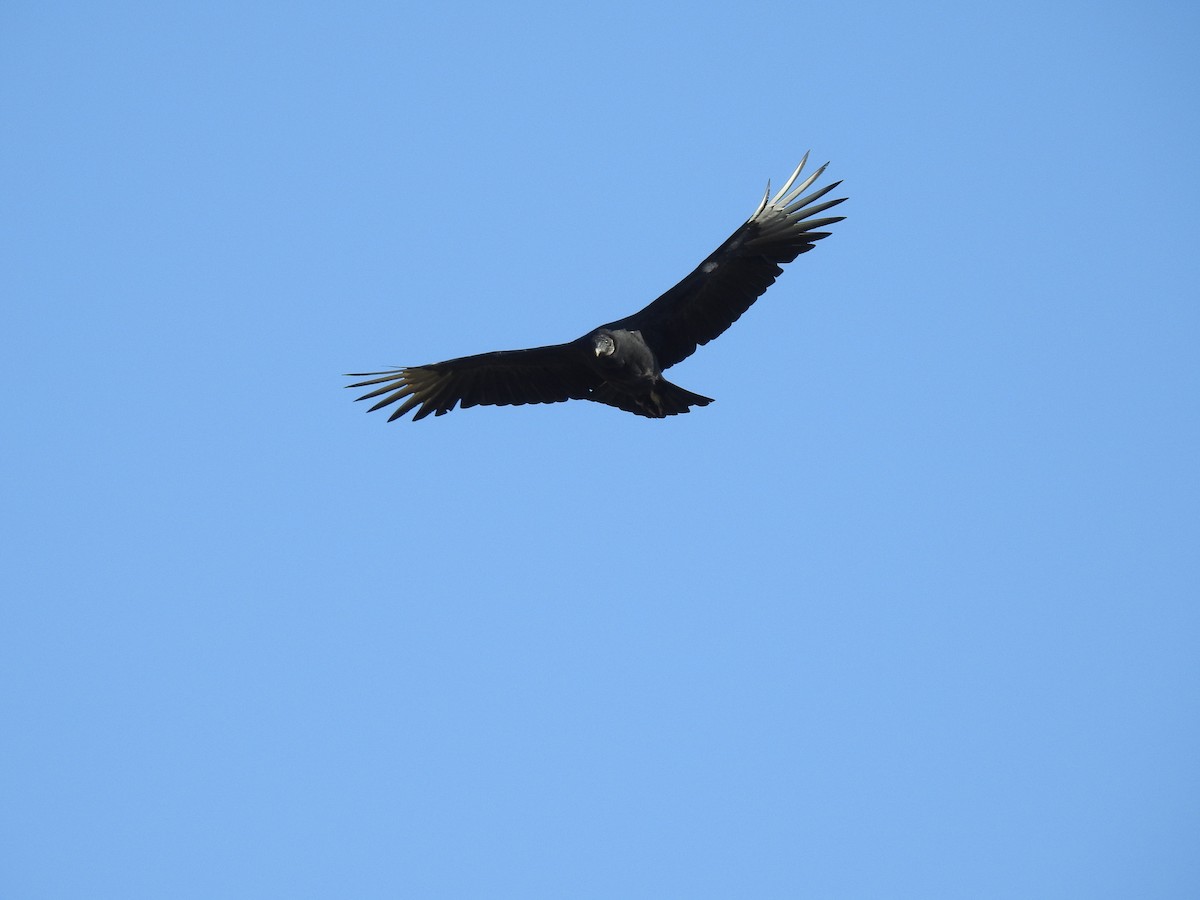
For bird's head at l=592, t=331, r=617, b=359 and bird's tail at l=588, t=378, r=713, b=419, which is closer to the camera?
bird's head at l=592, t=331, r=617, b=359

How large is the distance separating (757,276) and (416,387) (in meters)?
4.50

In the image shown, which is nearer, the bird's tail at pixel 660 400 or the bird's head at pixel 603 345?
the bird's head at pixel 603 345

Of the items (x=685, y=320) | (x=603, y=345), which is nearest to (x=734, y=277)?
(x=685, y=320)

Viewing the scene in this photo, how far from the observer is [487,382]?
16.7 metres

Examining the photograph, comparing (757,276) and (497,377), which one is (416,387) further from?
Answer: (757,276)

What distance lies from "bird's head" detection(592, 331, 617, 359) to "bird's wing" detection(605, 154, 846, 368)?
595 millimetres

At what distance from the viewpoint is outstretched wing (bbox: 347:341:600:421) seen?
16234 mm

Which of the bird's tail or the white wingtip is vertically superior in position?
the white wingtip

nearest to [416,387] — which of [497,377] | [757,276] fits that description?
[497,377]

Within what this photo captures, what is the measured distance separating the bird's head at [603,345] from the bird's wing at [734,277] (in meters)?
0.60

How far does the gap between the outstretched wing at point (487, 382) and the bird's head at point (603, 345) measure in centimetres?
118

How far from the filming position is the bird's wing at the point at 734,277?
1546 centimetres

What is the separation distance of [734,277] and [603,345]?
1.98 metres

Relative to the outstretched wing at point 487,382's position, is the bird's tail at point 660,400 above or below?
below
